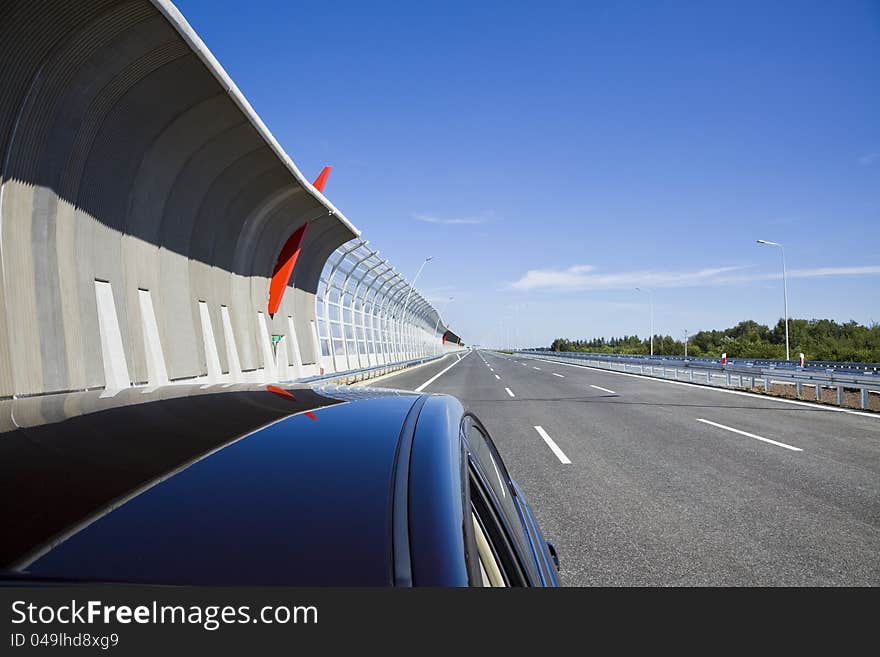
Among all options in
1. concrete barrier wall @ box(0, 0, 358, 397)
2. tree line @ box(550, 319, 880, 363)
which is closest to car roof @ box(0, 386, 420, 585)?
concrete barrier wall @ box(0, 0, 358, 397)

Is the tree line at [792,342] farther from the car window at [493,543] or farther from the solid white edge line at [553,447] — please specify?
the car window at [493,543]

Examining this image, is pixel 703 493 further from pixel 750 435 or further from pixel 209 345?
pixel 209 345

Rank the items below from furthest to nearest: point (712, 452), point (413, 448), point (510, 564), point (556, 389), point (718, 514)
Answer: point (556, 389), point (712, 452), point (718, 514), point (510, 564), point (413, 448)

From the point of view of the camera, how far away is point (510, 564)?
2.14 meters

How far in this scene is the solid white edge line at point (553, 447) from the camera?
900 cm

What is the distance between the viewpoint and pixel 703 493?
695 cm

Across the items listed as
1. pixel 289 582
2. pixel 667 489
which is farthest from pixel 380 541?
pixel 667 489

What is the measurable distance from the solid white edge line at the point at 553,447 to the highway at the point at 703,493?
0.04 m

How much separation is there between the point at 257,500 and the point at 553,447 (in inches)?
354

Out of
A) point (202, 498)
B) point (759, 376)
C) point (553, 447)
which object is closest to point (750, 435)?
point (553, 447)

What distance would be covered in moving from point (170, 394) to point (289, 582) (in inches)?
86.0

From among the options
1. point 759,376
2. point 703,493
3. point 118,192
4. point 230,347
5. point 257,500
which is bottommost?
point 703,493

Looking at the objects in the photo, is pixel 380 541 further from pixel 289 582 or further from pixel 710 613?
pixel 710 613

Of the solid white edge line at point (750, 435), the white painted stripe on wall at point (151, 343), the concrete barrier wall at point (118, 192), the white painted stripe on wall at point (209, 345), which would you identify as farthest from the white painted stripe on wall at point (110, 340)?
the solid white edge line at point (750, 435)
